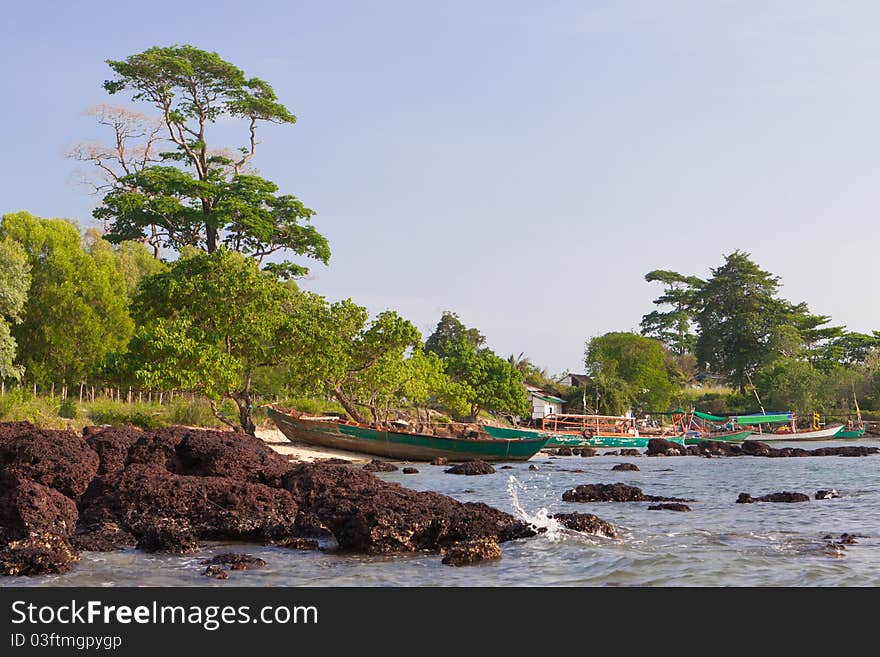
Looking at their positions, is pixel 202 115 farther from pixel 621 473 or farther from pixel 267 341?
pixel 621 473

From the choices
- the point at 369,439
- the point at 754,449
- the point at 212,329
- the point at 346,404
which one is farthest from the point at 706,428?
the point at 212,329

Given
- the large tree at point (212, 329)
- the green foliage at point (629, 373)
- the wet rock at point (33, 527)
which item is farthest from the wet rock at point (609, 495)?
the green foliage at point (629, 373)

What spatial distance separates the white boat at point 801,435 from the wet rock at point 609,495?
1711 inches

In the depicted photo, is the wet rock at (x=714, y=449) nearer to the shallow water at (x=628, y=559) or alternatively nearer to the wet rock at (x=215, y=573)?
the shallow water at (x=628, y=559)

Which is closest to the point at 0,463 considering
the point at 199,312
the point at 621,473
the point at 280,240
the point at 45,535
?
the point at 45,535

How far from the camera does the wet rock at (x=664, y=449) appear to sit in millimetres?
48094

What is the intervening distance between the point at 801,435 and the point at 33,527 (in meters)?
→ 57.6

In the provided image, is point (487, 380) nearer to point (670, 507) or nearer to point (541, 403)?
point (541, 403)

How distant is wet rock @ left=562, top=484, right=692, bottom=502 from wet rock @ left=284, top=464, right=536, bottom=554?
707cm

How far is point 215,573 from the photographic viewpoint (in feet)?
34.3

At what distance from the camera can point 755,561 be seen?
39.9 feet

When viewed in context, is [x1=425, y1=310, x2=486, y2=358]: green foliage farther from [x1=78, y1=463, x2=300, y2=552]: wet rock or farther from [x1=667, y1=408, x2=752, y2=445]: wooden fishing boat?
[x1=78, y1=463, x2=300, y2=552]: wet rock
